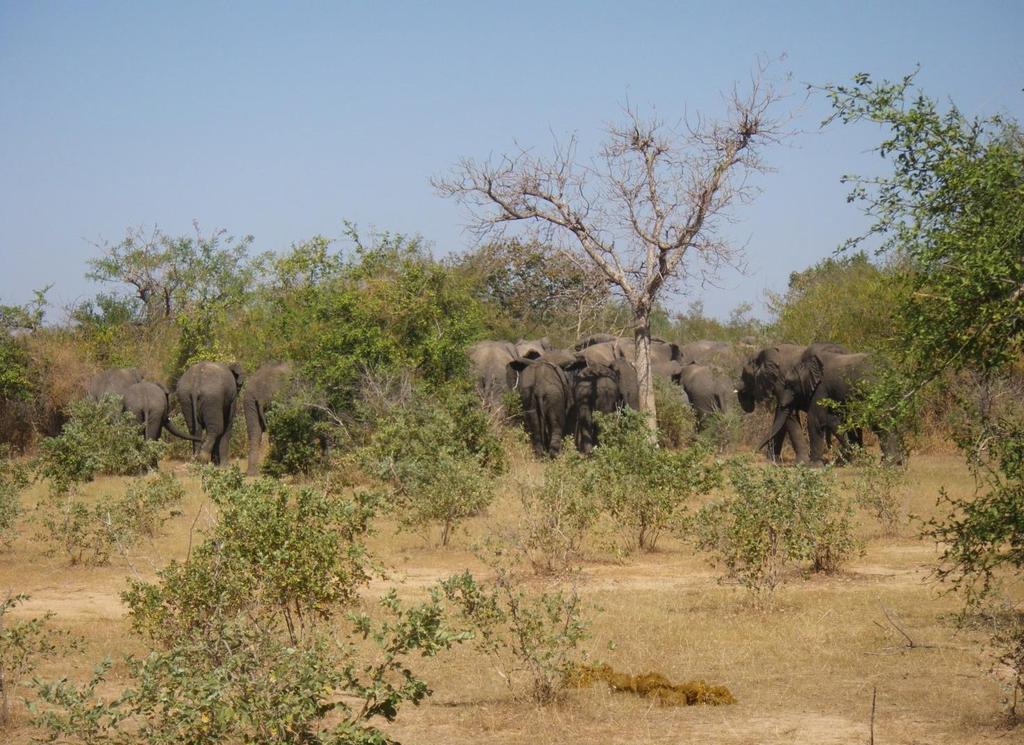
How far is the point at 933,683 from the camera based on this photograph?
25.5 ft

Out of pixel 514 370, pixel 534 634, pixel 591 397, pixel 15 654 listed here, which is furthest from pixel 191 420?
pixel 534 634

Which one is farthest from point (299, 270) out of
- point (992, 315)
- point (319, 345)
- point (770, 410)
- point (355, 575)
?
point (992, 315)

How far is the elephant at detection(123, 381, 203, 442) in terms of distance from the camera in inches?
909

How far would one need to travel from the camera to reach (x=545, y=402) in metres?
22.8

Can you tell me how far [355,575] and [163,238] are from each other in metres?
29.0

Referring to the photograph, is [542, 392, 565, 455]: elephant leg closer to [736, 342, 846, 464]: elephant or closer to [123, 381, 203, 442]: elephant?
[736, 342, 846, 464]: elephant

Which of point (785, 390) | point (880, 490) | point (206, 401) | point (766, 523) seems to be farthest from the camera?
point (206, 401)

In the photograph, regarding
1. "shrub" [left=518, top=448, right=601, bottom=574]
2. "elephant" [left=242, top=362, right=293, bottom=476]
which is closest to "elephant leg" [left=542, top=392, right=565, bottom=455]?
"elephant" [left=242, top=362, right=293, bottom=476]

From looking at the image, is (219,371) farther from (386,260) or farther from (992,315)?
(992,315)

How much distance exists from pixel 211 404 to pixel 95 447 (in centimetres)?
399

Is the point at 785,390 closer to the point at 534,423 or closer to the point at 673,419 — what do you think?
the point at 673,419

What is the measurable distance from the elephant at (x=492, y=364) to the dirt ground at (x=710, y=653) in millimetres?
10312

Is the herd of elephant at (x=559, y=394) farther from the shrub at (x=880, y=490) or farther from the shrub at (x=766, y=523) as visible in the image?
the shrub at (x=766, y=523)

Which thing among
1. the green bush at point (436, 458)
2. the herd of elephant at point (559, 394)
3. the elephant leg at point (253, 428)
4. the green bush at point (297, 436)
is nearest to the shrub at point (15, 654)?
the green bush at point (436, 458)
